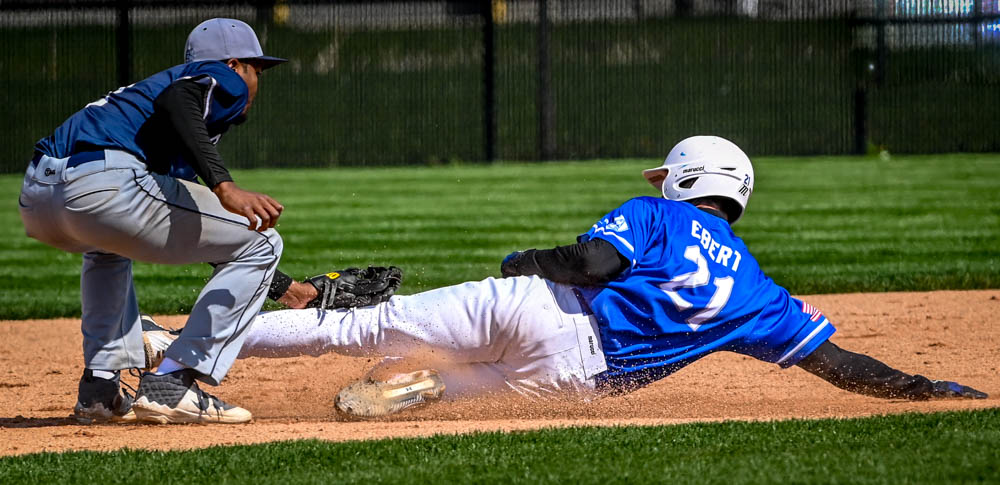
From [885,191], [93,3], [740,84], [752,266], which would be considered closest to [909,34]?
[740,84]

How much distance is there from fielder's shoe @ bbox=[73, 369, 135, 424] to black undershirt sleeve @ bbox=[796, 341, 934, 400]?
9.13ft

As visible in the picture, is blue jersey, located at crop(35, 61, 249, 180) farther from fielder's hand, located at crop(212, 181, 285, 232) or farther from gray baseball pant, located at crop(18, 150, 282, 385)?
fielder's hand, located at crop(212, 181, 285, 232)

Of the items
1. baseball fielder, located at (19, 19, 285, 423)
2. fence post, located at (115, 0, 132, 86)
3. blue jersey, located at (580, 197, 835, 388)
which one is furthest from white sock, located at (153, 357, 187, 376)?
fence post, located at (115, 0, 132, 86)

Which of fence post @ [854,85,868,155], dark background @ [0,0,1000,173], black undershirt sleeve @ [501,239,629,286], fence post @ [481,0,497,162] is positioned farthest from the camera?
fence post @ [854,85,868,155]

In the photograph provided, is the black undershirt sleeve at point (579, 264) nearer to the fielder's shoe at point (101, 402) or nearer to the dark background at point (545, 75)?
the fielder's shoe at point (101, 402)

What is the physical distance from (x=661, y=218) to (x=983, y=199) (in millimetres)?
10351

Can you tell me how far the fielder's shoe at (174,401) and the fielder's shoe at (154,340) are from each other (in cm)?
46

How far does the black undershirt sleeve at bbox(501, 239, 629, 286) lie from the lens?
167 inches

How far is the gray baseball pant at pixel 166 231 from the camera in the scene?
4105mm

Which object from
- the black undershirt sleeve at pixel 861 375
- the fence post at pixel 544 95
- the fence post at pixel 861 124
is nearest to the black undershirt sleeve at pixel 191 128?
the black undershirt sleeve at pixel 861 375

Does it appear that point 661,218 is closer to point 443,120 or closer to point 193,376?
point 193,376

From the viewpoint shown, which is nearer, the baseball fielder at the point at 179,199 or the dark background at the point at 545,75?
the baseball fielder at the point at 179,199

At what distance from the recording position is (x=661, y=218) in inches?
174

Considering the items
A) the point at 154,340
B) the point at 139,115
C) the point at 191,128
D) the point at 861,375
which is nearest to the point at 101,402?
the point at 154,340
